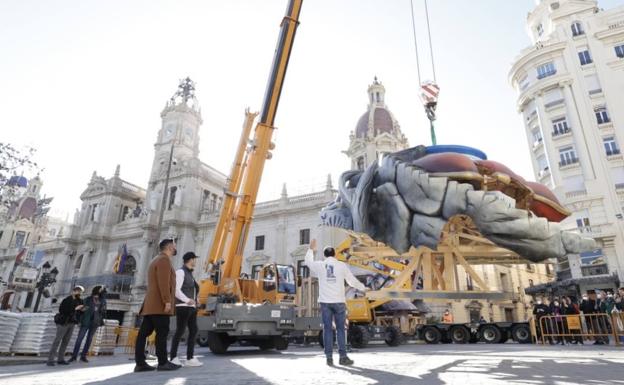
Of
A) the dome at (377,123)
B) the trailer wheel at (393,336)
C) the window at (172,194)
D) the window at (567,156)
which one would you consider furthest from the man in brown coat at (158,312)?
the window at (172,194)

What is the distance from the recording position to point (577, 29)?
33.3 m

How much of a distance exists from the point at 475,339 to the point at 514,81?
2803 cm

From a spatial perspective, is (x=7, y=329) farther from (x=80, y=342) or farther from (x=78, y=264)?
(x=78, y=264)

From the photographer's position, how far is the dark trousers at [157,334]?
5.45 meters

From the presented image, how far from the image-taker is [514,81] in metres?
35.8

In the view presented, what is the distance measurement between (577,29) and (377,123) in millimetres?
18595

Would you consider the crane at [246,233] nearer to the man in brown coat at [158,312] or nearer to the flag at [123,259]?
the man in brown coat at [158,312]

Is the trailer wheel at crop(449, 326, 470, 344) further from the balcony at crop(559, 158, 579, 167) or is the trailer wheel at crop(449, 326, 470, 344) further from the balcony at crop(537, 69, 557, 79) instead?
the balcony at crop(537, 69, 557, 79)

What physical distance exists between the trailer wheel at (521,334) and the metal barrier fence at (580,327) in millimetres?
365

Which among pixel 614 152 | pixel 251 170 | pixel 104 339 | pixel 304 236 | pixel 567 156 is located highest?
pixel 567 156

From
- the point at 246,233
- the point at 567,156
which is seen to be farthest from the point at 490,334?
the point at 567,156

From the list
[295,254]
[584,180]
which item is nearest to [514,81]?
[584,180]

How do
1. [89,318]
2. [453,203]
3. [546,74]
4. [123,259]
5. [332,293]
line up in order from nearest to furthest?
[332,293] → [453,203] → [89,318] → [546,74] → [123,259]

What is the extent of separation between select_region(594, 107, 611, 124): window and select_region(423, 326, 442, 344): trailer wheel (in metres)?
24.1
